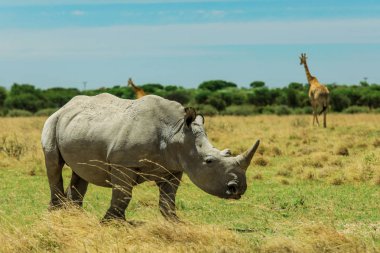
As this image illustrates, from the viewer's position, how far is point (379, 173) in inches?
562

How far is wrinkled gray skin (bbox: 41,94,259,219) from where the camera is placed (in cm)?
811

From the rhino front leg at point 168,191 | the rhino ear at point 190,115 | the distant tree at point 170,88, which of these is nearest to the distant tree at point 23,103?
the distant tree at point 170,88

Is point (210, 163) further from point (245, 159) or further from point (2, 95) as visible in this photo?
point (2, 95)

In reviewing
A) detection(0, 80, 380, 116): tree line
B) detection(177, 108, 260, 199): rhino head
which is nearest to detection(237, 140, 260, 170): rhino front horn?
detection(177, 108, 260, 199): rhino head

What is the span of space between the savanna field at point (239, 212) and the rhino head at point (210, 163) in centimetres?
40

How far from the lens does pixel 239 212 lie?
10930 millimetres

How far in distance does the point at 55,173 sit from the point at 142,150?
1.75 meters

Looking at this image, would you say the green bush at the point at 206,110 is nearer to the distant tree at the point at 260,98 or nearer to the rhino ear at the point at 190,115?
the distant tree at the point at 260,98

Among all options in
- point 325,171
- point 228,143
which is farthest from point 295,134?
point 325,171

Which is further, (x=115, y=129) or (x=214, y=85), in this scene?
(x=214, y=85)

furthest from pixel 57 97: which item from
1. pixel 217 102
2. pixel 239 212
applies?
pixel 239 212

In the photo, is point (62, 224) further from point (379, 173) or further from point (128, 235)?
point (379, 173)

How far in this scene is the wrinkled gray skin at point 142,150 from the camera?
8.11 m

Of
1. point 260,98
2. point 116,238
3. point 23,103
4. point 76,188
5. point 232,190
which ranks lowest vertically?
point 23,103
